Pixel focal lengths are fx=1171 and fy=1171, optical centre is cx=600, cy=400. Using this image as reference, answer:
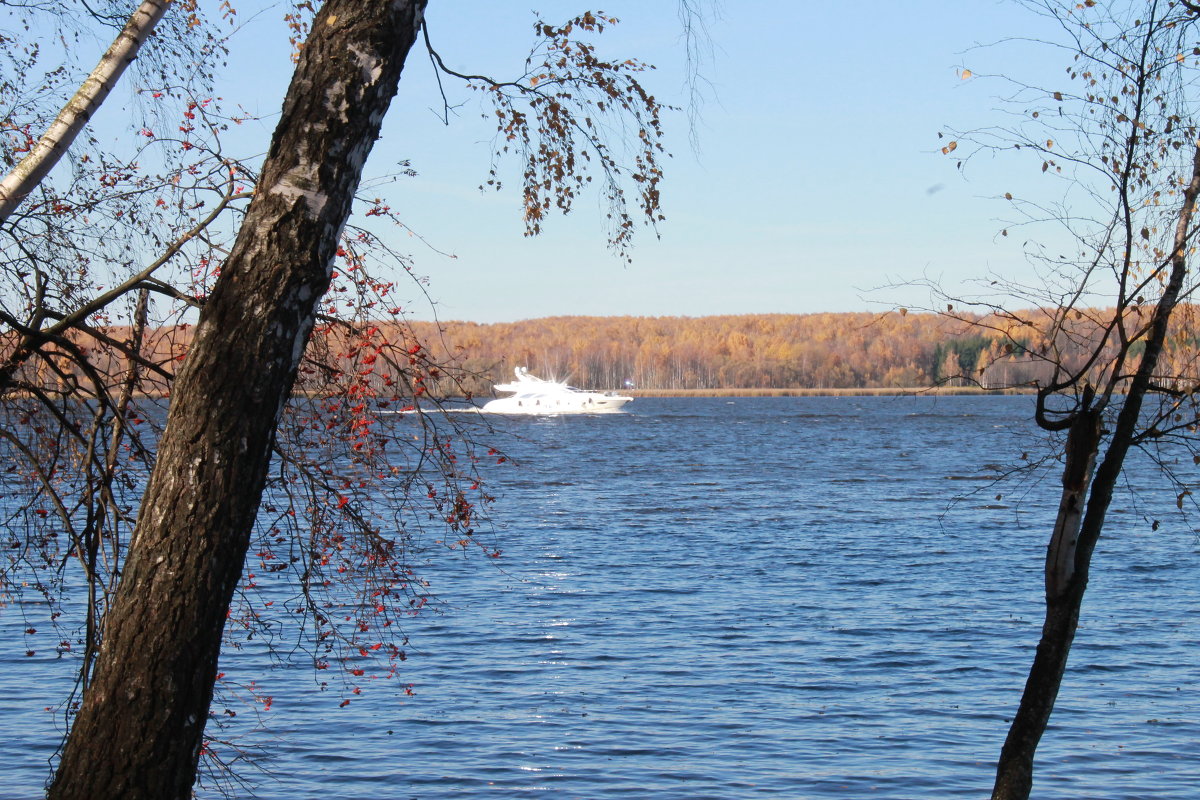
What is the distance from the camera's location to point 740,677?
14.9 metres

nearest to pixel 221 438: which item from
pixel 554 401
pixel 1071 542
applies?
pixel 1071 542

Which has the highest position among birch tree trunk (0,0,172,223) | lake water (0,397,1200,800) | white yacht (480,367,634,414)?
birch tree trunk (0,0,172,223)

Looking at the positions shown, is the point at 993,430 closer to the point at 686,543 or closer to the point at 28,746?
the point at 686,543

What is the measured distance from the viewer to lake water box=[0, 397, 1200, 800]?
11.4 meters

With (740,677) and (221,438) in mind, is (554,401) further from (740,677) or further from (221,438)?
(221,438)

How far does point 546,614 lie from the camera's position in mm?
18938

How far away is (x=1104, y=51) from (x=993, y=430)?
94274 mm

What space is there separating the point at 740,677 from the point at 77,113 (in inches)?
461

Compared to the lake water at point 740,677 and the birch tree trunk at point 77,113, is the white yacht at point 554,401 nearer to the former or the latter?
the lake water at point 740,677

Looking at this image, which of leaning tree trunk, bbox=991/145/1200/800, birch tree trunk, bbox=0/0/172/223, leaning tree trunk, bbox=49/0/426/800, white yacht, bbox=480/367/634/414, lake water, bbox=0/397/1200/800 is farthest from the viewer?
white yacht, bbox=480/367/634/414

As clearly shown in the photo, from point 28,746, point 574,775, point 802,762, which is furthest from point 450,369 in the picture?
point 28,746

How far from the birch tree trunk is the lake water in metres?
3.69

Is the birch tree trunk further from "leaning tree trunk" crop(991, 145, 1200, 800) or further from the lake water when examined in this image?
"leaning tree trunk" crop(991, 145, 1200, 800)

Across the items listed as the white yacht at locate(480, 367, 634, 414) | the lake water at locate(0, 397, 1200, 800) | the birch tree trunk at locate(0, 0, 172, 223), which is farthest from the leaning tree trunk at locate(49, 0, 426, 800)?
the white yacht at locate(480, 367, 634, 414)
